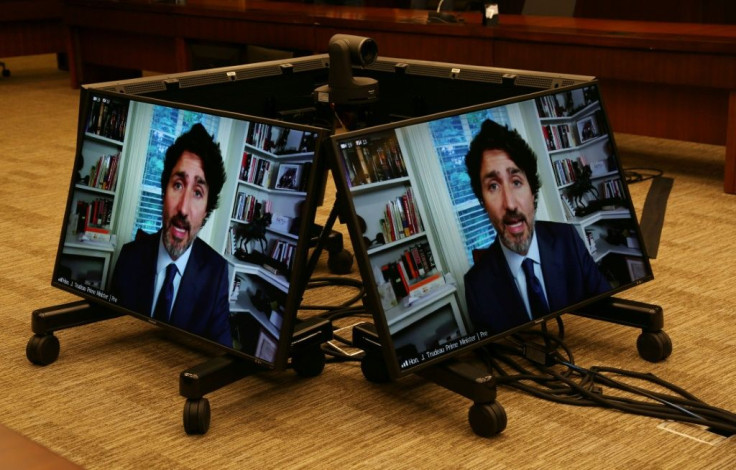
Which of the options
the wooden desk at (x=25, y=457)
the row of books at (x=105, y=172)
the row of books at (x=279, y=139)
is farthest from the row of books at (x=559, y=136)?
the wooden desk at (x=25, y=457)

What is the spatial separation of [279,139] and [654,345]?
3.50 feet

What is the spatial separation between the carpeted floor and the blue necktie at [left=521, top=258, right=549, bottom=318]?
0.68ft

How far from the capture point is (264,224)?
88.3 inches

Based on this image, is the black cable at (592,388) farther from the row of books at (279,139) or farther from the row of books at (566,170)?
the row of books at (279,139)

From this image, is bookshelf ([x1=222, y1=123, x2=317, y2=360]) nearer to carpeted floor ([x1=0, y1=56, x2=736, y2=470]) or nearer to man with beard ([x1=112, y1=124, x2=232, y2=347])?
man with beard ([x1=112, y1=124, x2=232, y2=347])

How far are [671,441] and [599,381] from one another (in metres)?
0.31

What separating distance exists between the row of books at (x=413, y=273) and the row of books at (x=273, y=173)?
26 cm

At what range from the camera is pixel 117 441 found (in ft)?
7.20

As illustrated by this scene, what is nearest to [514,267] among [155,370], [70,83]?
[155,370]

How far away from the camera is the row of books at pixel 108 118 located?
255 centimetres

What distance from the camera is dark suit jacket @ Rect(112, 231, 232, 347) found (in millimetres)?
2314

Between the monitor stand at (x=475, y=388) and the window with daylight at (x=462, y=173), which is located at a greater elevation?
the window with daylight at (x=462, y=173)

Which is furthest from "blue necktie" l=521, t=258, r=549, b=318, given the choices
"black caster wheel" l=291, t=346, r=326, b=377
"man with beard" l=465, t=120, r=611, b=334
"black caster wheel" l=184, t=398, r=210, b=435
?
"black caster wheel" l=184, t=398, r=210, b=435

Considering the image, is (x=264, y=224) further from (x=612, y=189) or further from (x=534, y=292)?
(x=612, y=189)
